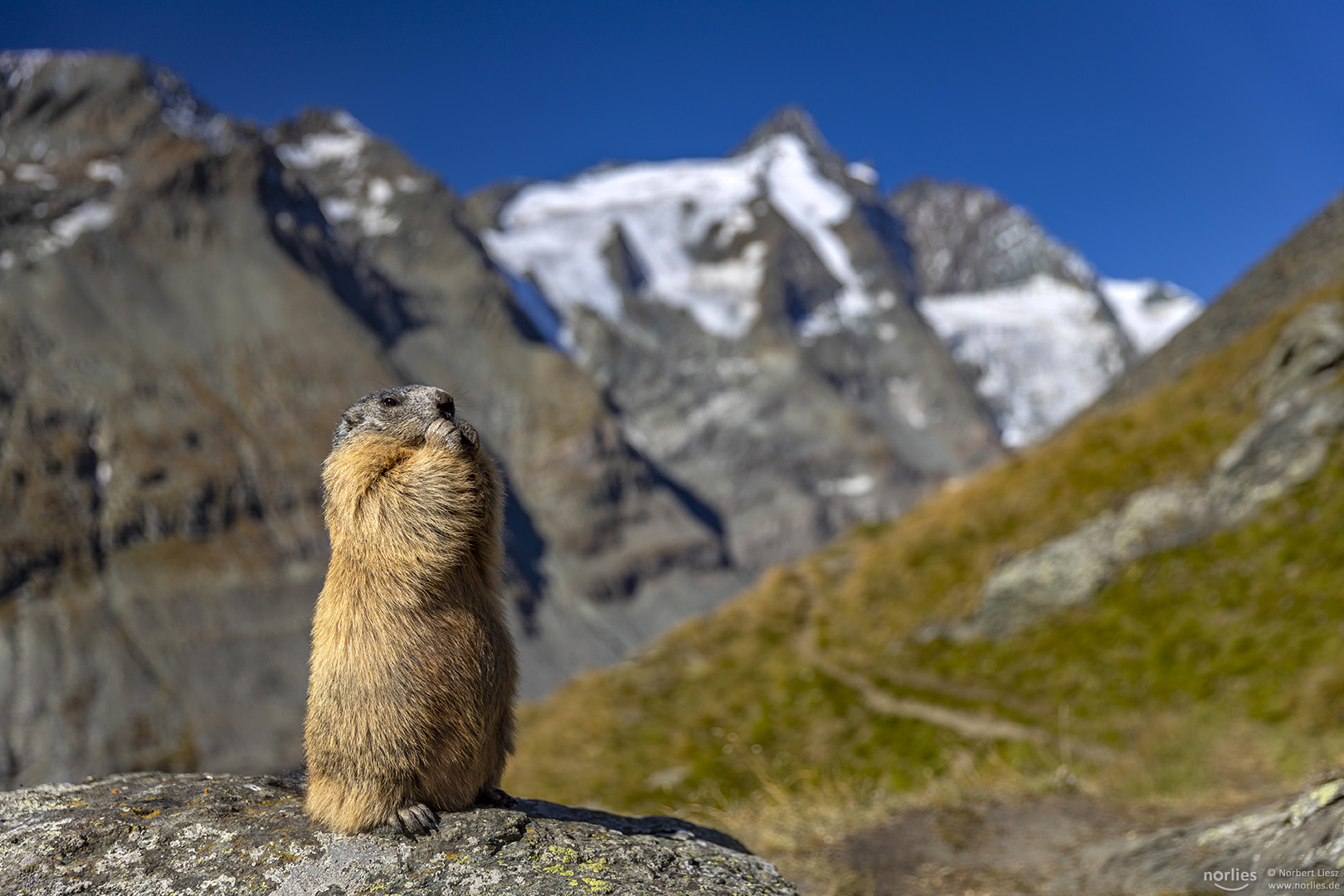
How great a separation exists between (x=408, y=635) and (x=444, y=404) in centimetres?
207

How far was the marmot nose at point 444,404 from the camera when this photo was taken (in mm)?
8031

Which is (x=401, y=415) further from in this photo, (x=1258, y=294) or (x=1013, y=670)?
(x=1258, y=294)

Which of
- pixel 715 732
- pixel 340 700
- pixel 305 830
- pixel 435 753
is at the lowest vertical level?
pixel 715 732

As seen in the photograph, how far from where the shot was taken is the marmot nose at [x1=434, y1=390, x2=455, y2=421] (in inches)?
316

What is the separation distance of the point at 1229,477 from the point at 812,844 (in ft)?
62.1

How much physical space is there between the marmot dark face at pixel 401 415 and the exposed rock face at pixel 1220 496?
2185 centimetres

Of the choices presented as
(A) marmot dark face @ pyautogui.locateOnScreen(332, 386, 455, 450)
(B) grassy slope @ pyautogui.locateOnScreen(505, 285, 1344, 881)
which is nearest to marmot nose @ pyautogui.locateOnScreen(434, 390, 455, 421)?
(A) marmot dark face @ pyautogui.locateOnScreen(332, 386, 455, 450)

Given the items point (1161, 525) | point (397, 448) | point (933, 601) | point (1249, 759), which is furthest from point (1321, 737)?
point (933, 601)

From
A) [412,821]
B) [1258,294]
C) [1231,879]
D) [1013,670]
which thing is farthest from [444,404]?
[1258,294]

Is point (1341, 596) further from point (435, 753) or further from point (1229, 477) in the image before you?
point (435, 753)

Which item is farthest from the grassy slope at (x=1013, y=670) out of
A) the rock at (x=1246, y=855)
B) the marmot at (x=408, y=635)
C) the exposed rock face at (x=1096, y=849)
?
the marmot at (x=408, y=635)

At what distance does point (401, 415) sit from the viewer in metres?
8.04

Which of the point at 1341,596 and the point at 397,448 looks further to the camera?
the point at 1341,596

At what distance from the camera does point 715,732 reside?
27.8 m
